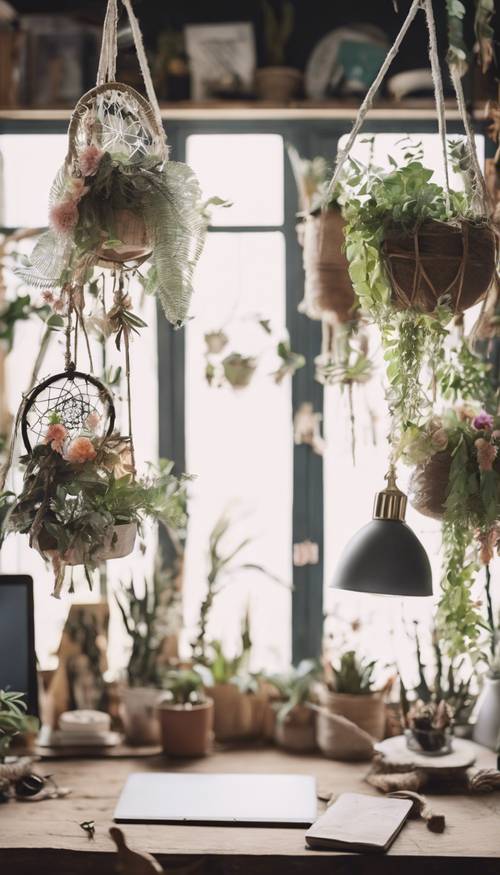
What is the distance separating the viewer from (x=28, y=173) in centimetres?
309

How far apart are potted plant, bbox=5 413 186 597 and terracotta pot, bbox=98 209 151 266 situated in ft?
1.20

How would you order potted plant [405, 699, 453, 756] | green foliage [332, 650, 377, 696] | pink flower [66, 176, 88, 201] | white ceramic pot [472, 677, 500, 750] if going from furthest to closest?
green foliage [332, 650, 377, 696] < white ceramic pot [472, 677, 500, 750] < potted plant [405, 699, 453, 756] < pink flower [66, 176, 88, 201]

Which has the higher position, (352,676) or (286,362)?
(286,362)

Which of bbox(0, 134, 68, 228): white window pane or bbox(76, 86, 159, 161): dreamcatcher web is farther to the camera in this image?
bbox(0, 134, 68, 228): white window pane

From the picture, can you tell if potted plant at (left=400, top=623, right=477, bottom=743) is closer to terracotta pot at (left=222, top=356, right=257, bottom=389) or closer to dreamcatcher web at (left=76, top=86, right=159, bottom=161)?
terracotta pot at (left=222, top=356, right=257, bottom=389)

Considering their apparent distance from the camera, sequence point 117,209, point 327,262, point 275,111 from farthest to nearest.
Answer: point 275,111, point 327,262, point 117,209

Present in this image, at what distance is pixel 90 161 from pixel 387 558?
1065 millimetres

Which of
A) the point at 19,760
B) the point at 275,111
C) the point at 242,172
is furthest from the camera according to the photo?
the point at 242,172

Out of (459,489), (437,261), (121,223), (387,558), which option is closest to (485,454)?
(459,489)

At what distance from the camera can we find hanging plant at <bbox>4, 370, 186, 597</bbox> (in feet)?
6.84

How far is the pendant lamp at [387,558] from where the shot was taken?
2.17 metres

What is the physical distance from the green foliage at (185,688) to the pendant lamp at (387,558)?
79 cm

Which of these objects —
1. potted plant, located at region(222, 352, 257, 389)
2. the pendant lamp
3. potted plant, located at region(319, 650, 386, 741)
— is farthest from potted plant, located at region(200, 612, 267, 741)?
the pendant lamp

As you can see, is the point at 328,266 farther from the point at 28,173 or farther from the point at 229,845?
the point at 229,845
